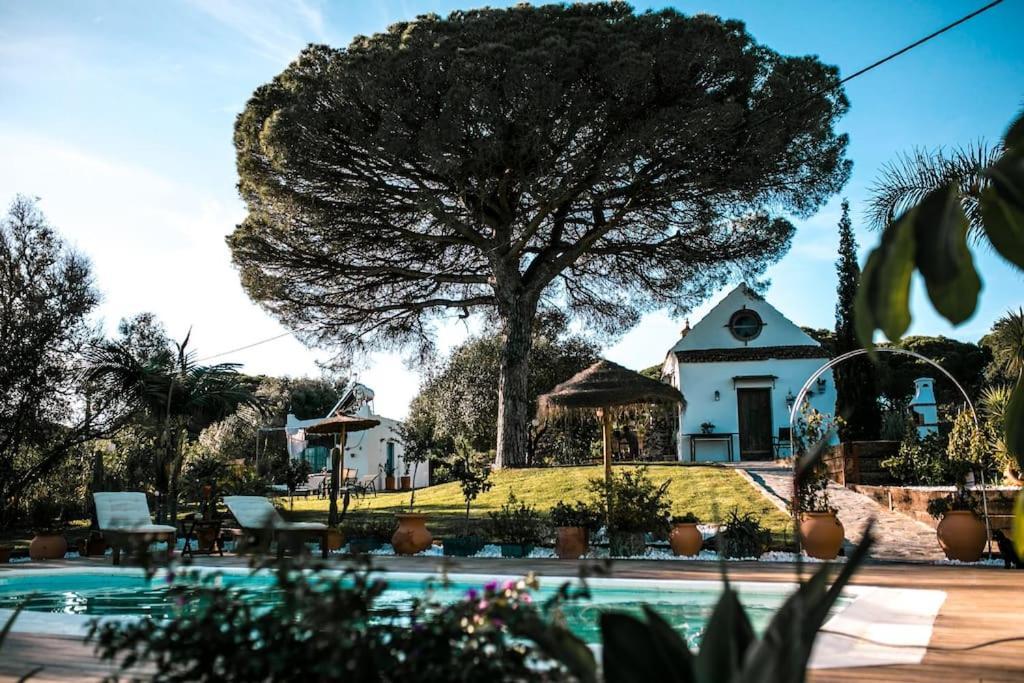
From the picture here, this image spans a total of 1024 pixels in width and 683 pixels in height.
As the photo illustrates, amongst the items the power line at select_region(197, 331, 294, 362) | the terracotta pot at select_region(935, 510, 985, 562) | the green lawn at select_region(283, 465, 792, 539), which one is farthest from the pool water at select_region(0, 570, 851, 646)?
the power line at select_region(197, 331, 294, 362)

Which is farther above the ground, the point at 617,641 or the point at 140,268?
the point at 140,268

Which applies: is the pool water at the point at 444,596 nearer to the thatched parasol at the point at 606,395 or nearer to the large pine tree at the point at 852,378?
the thatched parasol at the point at 606,395

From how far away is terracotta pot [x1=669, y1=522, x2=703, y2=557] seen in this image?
31.2 feet

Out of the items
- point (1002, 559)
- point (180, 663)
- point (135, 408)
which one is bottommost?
point (1002, 559)

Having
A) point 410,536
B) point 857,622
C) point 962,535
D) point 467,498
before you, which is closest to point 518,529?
point 467,498

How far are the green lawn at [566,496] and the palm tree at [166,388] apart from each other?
7.93 feet

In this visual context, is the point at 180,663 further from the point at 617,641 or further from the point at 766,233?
the point at 766,233

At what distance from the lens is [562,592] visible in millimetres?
1783

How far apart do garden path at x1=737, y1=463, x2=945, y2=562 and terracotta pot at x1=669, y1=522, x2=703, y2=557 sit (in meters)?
A: 1.30

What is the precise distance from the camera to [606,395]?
1121 centimetres

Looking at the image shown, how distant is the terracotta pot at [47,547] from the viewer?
35.0 ft

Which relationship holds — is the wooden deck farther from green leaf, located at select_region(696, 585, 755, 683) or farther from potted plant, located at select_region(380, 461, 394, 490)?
potted plant, located at select_region(380, 461, 394, 490)

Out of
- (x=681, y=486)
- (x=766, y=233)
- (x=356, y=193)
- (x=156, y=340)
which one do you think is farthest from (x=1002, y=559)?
(x=156, y=340)

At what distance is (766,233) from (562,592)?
18069 mm
